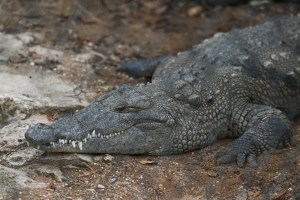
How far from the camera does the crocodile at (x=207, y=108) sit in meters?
5.56

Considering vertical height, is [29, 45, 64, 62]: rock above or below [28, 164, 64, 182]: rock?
above

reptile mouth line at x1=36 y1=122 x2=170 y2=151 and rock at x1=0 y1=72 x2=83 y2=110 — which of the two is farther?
rock at x1=0 y1=72 x2=83 y2=110

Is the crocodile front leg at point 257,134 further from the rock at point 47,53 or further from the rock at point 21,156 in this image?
the rock at point 47,53

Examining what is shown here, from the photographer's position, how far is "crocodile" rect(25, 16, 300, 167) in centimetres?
556

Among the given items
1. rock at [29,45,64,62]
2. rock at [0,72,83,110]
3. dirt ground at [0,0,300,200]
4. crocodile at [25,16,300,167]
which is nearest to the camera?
dirt ground at [0,0,300,200]

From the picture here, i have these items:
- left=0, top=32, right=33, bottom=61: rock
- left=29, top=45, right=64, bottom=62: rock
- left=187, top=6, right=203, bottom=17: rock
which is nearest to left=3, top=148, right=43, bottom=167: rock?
left=0, top=32, right=33, bottom=61: rock

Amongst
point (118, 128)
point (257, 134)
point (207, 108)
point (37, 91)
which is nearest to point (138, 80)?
point (37, 91)

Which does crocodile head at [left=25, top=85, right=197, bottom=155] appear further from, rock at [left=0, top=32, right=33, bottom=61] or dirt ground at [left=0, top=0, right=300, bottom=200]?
rock at [left=0, top=32, right=33, bottom=61]

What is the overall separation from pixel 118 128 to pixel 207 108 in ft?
2.84

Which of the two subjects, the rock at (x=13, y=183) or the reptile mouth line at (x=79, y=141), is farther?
the reptile mouth line at (x=79, y=141)

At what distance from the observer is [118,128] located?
5594 mm

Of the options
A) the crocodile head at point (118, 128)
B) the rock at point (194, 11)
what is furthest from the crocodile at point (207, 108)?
the rock at point (194, 11)

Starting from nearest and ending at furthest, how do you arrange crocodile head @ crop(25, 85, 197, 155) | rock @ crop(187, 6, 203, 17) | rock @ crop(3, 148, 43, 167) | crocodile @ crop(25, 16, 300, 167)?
rock @ crop(3, 148, 43, 167)
crocodile head @ crop(25, 85, 197, 155)
crocodile @ crop(25, 16, 300, 167)
rock @ crop(187, 6, 203, 17)

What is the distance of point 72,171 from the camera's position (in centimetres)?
534
